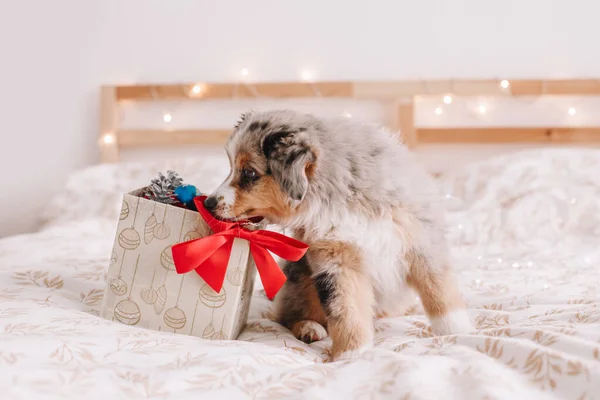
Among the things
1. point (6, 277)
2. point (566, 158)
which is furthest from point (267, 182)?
point (566, 158)

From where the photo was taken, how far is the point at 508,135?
10.0 ft

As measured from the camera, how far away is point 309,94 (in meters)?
3.21

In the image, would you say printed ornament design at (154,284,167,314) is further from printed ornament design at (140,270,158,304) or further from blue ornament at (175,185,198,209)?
blue ornament at (175,185,198,209)

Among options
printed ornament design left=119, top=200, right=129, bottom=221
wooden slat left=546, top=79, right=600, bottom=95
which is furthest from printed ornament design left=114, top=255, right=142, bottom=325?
wooden slat left=546, top=79, right=600, bottom=95

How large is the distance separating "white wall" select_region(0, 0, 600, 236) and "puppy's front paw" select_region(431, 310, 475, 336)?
222 cm

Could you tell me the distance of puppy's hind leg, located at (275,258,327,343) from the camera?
1.37 meters

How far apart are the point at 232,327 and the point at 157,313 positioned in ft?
0.59

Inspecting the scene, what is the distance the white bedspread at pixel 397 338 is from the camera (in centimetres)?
78

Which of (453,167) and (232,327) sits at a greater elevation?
(453,167)

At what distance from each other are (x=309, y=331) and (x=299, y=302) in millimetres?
101

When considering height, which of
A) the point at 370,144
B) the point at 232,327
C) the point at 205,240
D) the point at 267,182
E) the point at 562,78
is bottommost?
the point at 232,327

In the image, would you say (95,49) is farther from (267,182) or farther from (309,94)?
(267,182)

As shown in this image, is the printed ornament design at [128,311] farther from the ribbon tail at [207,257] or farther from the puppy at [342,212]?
the puppy at [342,212]

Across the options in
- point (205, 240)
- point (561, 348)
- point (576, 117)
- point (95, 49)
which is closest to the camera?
point (561, 348)
